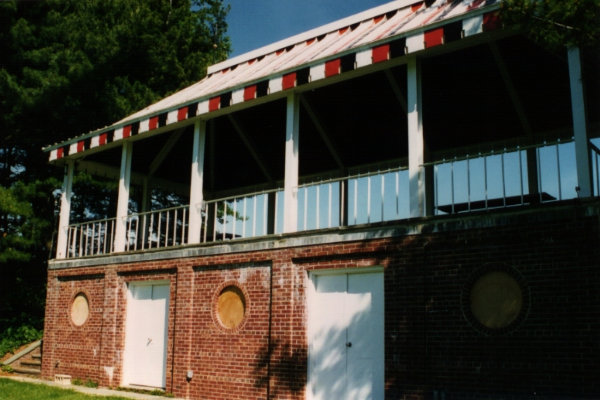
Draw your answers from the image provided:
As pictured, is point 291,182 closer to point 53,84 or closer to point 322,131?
point 322,131

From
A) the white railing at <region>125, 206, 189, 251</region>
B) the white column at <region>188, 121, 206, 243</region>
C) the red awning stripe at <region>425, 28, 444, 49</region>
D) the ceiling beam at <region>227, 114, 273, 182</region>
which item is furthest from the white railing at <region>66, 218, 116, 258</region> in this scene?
the red awning stripe at <region>425, 28, 444, 49</region>

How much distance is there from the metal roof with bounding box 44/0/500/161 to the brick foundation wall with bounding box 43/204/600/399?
2.63m

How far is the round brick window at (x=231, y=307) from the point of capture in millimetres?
10781

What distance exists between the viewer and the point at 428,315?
8344 mm

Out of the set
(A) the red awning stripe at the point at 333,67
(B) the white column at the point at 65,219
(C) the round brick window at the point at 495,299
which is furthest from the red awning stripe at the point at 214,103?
(C) the round brick window at the point at 495,299

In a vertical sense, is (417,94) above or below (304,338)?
above

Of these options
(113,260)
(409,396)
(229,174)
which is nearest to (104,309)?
(113,260)

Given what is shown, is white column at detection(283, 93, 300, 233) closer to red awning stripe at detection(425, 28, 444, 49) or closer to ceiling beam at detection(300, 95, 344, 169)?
ceiling beam at detection(300, 95, 344, 169)

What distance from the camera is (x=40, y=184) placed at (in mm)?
21219

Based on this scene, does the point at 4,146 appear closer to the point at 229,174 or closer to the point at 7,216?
the point at 7,216

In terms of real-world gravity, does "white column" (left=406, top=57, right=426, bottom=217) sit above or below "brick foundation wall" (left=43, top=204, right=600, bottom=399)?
above

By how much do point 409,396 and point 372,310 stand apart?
1.44 meters

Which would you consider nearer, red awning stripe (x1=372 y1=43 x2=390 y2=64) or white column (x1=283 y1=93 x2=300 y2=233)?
red awning stripe (x1=372 y1=43 x2=390 y2=64)

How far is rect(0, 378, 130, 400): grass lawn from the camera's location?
11031mm
